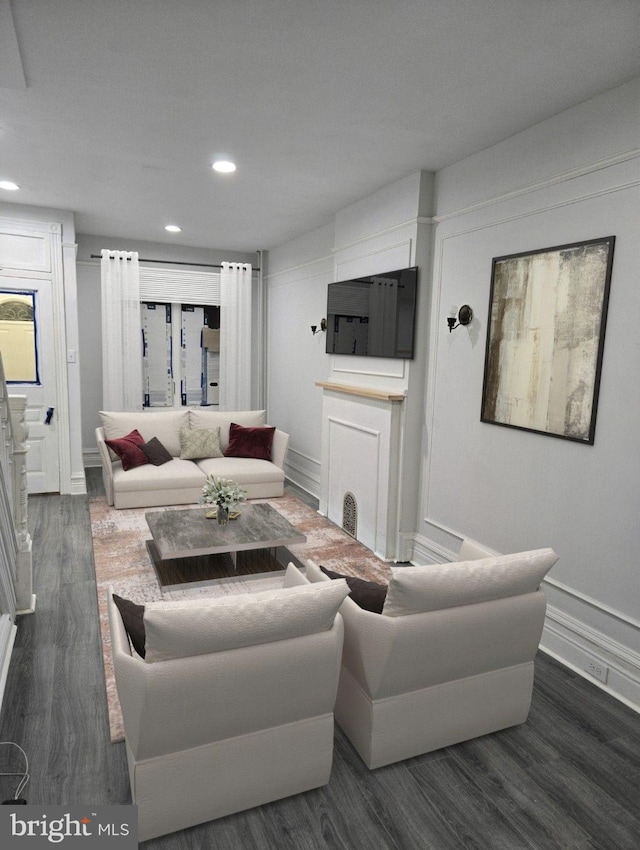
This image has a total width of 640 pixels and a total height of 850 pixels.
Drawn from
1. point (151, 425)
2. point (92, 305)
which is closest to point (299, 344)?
point (151, 425)

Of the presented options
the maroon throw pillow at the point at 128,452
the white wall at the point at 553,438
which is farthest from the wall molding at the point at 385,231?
the maroon throw pillow at the point at 128,452

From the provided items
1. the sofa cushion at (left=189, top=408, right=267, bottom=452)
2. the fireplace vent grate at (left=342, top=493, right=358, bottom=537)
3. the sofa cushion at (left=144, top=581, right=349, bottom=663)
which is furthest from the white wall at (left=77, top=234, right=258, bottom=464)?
the sofa cushion at (left=144, top=581, right=349, bottom=663)

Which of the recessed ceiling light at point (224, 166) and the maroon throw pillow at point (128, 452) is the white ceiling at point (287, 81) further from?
the maroon throw pillow at point (128, 452)

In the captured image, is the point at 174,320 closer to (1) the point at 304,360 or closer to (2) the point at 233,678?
(1) the point at 304,360

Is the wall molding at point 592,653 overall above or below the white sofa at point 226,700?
below

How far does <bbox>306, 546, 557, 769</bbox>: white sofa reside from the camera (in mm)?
1942

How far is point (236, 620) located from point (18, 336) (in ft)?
15.2

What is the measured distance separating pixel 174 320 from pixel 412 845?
6.37 m

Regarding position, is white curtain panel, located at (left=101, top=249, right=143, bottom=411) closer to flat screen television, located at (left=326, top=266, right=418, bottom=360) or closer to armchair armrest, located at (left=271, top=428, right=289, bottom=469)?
armchair armrest, located at (left=271, top=428, right=289, bottom=469)

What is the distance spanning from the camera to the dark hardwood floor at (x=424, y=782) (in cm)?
181

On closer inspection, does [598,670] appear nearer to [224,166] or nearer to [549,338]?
[549,338]

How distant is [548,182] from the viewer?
2.88 m

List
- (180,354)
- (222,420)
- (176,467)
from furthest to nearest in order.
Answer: (180,354) < (222,420) < (176,467)

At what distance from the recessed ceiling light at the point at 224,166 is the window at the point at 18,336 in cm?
252
